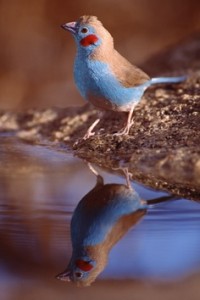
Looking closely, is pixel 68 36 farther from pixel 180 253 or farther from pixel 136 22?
pixel 180 253

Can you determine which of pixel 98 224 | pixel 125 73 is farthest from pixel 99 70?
pixel 98 224

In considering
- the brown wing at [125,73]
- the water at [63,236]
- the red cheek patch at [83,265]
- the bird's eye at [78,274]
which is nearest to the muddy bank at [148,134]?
the water at [63,236]

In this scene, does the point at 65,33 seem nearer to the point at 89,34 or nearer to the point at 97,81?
the point at 89,34

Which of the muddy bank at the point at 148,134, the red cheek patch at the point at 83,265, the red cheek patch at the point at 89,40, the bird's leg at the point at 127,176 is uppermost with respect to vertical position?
the red cheek patch at the point at 89,40

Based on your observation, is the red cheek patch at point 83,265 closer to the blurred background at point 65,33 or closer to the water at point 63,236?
the water at point 63,236

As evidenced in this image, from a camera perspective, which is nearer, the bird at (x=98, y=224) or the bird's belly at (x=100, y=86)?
the bird at (x=98, y=224)

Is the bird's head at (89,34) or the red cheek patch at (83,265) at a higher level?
the bird's head at (89,34)

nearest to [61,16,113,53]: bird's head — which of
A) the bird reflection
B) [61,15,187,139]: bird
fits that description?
[61,15,187,139]: bird

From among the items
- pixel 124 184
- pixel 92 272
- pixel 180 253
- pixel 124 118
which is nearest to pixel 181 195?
pixel 124 184

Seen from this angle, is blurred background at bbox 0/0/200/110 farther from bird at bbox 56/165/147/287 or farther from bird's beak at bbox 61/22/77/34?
bird at bbox 56/165/147/287
